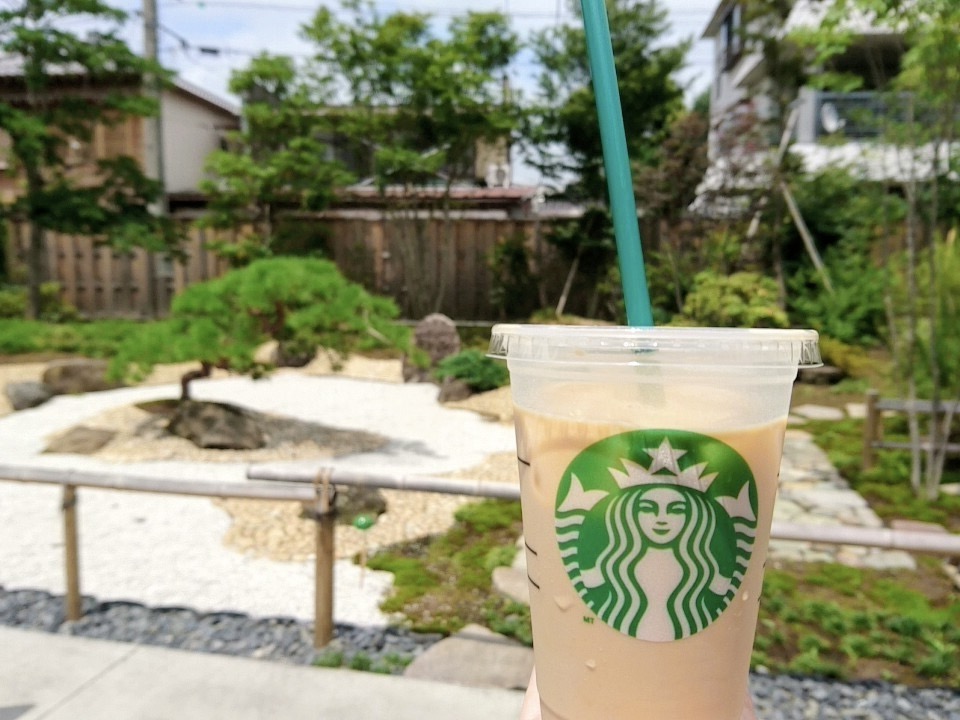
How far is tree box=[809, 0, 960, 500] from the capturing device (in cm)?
344

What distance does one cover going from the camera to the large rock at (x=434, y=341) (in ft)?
25.3

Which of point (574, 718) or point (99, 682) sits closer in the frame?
point (574, 718)

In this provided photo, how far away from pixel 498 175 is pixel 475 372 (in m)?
4.61

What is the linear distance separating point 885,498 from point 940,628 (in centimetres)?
169

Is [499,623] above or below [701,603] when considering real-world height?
below

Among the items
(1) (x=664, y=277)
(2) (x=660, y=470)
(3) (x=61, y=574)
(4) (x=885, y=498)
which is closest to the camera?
(2) (x=660, y=470)

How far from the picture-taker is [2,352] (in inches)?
314

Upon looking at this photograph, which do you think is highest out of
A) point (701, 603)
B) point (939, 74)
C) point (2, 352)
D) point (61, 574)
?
point (939, 74)

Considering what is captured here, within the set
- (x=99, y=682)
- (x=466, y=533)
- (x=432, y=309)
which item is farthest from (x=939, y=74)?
(x=432, y=309)

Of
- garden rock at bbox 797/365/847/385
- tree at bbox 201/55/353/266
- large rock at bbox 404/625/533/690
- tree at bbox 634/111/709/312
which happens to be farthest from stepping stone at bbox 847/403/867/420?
tree at bbox 201/55/353/266

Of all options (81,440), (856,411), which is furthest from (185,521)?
(856,411)

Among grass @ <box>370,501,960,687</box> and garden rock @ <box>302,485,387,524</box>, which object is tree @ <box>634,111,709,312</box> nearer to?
garden rock @ <box>302,485,387,524</box>

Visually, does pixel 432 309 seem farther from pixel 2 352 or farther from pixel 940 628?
pixel 940 628

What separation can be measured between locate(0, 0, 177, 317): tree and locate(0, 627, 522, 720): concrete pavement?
644 centimetres
